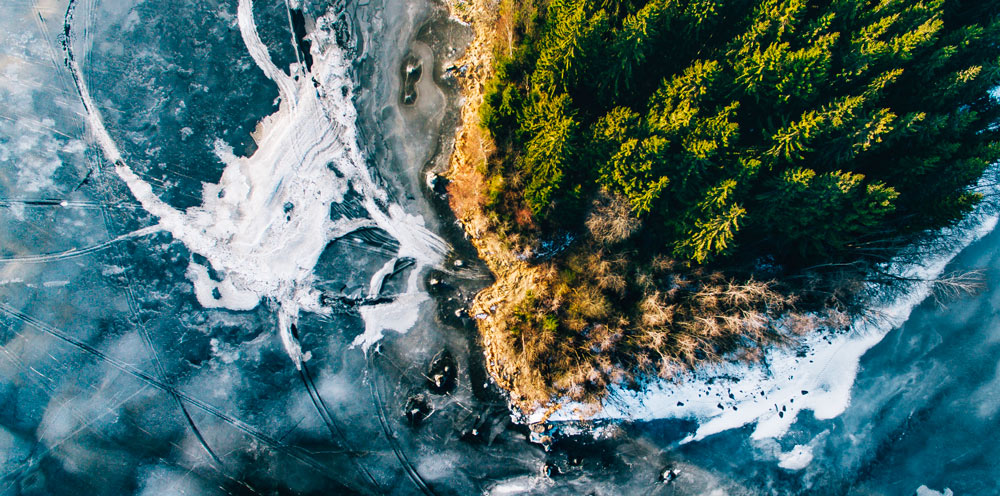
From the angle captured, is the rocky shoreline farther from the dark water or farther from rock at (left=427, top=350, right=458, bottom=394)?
rock at (left=427, top=350, right=458, bottom=394)

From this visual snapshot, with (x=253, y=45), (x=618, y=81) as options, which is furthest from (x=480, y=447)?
(x=253, y=45)

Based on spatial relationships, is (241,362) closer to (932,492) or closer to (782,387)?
(782,387)

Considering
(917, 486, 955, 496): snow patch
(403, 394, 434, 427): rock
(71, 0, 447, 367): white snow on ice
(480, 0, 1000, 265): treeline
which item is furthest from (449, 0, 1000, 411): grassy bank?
(917, 486, 955, 496): snow patch

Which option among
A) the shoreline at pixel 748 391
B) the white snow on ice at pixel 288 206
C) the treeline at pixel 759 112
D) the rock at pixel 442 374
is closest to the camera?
the treeline at pixel 759 112

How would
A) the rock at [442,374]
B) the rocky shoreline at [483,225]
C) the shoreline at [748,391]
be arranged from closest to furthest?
the shoreline at [748,391], the rocky shoreline at [483,225], the rock at [442,374]

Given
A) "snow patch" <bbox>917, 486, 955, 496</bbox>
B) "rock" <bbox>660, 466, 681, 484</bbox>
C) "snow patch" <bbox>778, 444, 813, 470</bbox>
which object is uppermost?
"rock" <bbox>660, 466, 681, 484</bbox>

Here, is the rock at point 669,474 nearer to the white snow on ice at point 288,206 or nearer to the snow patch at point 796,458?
the snow patch at point 796,458

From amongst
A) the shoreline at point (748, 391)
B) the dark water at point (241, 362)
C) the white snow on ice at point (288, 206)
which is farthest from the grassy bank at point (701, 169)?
the white snow on ice at point (288, 206)
